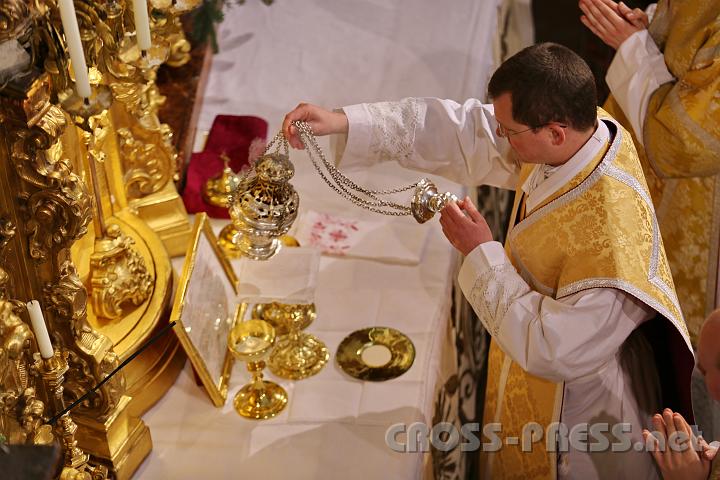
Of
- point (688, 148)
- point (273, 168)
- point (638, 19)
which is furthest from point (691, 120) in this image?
point (273, 168)

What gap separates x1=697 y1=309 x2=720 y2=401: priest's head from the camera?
1.65 metres

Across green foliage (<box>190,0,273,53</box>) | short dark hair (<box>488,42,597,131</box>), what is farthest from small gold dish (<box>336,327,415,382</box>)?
green foliage (<box>190,0,273,53</box>)

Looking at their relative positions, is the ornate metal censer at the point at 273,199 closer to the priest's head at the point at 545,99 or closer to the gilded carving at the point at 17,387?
the priest's head at the point at 545,99

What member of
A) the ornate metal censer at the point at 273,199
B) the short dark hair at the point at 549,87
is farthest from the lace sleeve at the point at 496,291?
the short dark hair at the point at 549,87

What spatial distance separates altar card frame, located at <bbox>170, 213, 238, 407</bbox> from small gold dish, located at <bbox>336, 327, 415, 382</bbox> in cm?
31

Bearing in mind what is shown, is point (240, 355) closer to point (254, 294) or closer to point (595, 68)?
point (254, 294)

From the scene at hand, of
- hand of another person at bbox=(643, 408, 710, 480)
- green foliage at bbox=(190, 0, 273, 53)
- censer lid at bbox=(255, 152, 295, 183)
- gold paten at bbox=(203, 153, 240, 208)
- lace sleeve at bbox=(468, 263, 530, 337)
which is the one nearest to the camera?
hand of another person at bbox=(643, 408, 710, 480)

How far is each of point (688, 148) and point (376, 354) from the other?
3.21 feet

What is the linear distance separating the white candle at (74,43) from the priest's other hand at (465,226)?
824mm

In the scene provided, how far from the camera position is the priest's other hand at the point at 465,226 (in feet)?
6.70

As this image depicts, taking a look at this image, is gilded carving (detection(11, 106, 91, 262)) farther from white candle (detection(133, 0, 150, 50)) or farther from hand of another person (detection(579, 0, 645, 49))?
hand of another person (detection(579, 0, 645, 49))

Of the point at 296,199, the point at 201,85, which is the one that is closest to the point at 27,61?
the point at 296,199

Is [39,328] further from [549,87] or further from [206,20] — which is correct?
[206,20]

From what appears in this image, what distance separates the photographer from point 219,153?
306 centimetres
